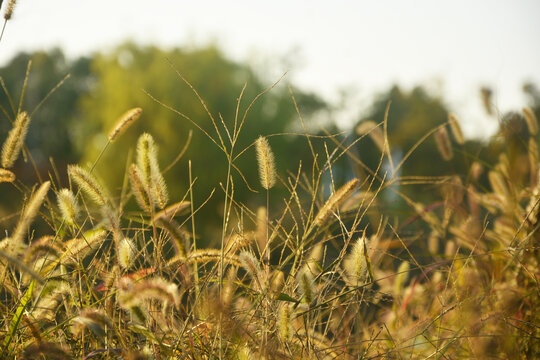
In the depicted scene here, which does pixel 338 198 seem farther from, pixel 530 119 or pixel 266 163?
pixel 530 119

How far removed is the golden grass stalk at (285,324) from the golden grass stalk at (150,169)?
439 millimetres

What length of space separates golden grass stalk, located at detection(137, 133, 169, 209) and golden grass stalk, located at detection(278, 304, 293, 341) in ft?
1.44

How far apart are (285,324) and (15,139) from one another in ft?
3.28

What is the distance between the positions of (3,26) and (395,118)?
33.5m

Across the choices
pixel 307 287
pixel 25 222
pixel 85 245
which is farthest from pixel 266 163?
pixel 25 222

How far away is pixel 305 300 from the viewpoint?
47.8 inches

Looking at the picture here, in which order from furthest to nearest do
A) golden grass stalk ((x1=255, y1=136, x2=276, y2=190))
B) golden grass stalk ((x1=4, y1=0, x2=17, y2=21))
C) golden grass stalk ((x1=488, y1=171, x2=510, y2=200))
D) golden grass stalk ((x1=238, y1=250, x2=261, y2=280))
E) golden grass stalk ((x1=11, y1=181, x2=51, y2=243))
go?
golden grass stalk ((x1=488, y1=171, x2=510, y2=200))
golden grass stalk ((x1=4, y1=0, x2=17, y2=21))
golden grass stalk ((x1=255, y1=136, x2=276, y2=190))
golden grass stalk ((x1=238, y1=250, x2=261, y2=280))
golden grass stalk ((x1=11, y1=181, x2=51, y2=243))

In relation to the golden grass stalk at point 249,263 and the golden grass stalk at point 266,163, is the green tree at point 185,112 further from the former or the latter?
the golden grass stalk at point 249,263

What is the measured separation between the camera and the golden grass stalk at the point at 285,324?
126cm

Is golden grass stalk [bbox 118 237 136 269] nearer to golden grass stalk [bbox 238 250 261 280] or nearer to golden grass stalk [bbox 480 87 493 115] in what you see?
golden grass stalk [bbox 238 250 261 280]

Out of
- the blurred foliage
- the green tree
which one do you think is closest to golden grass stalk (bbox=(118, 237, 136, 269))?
the blurred foliage

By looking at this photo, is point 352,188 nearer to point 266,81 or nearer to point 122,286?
point 122,286

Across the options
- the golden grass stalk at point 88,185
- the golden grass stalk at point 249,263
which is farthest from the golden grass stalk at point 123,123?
the golden grass stalk at point 249,263

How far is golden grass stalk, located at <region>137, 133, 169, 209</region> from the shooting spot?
1366 millimetres
